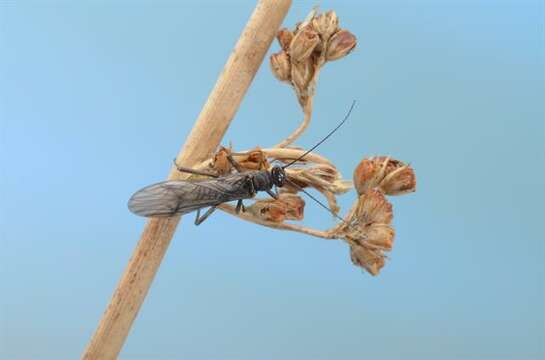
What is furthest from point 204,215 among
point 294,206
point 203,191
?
point 294,206

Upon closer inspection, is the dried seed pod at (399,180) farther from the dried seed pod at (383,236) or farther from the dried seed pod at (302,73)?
the dried seed pod at (302,73)

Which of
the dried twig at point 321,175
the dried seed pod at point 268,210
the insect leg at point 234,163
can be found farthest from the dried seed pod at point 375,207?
the insect leg at point 234,163

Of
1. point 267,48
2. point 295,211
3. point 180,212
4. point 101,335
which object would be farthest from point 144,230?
point 267,48

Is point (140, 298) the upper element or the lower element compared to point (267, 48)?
lower

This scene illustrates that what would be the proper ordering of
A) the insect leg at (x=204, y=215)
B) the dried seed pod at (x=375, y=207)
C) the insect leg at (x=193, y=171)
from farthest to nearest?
the insect leg at (x=204, y=215) → the insect leg at (x=193, y=171) → the dried seed pod at (x=375, y=207)

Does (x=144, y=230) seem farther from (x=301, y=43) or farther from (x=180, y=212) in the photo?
(x=301, y=43)

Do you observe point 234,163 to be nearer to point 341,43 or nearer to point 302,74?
point 302,74
